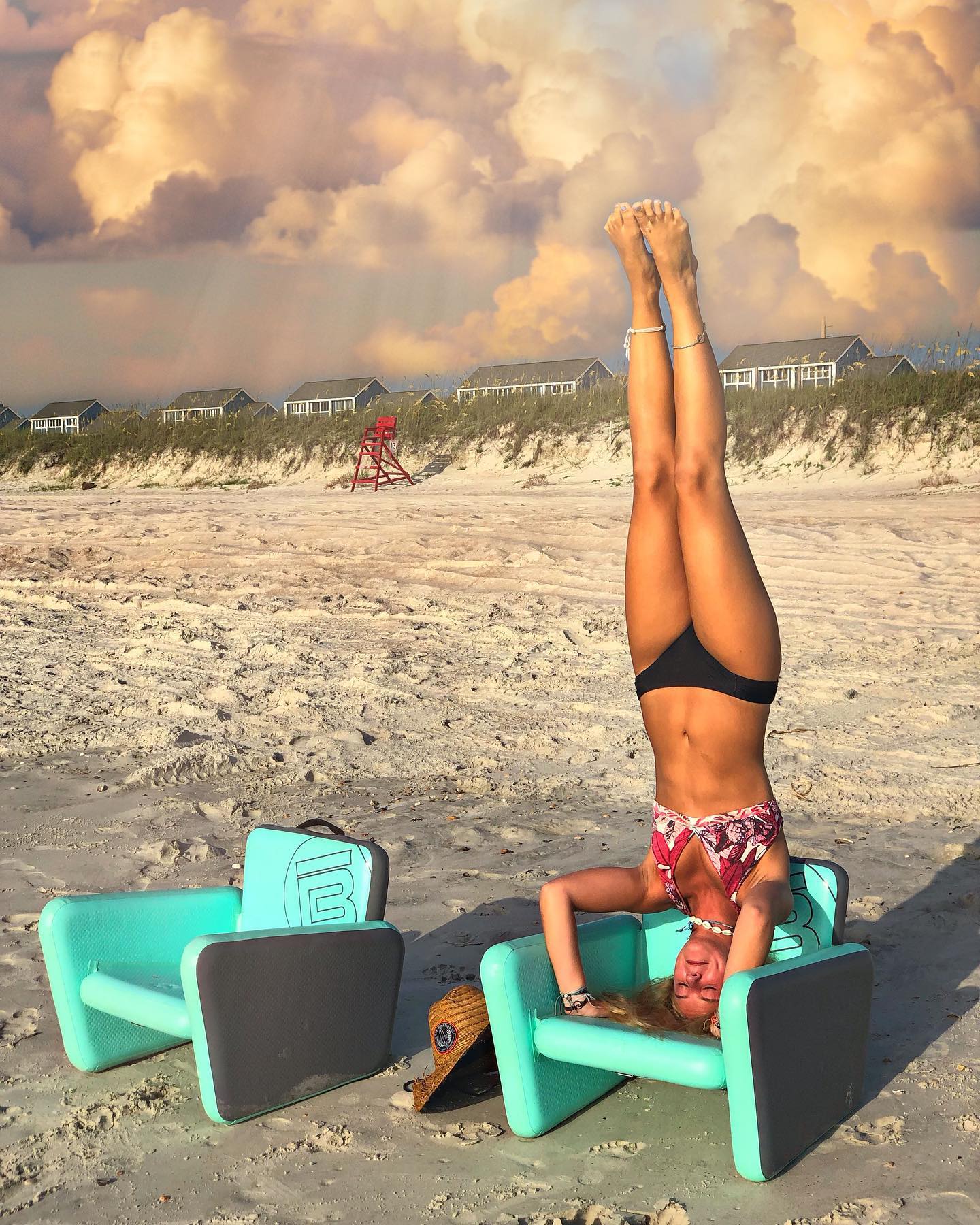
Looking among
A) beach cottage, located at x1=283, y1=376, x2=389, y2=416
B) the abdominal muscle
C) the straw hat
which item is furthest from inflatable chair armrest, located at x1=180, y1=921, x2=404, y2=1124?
beach cottage, located at x1=283, y1=376, x2=389, y2=416

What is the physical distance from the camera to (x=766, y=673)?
3447mm

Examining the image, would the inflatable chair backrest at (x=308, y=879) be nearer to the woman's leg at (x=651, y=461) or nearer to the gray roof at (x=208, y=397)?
the woman's leg at (x=651, y=461)

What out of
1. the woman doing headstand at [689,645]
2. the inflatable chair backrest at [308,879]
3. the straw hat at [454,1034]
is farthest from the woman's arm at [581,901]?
the inflatable chair backrest at [308,879]

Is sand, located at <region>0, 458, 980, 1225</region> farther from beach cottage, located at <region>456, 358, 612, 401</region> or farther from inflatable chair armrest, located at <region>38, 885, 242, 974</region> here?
beach cottage, located at <region>456, 358, 612, 401</region>

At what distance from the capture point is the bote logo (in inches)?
130

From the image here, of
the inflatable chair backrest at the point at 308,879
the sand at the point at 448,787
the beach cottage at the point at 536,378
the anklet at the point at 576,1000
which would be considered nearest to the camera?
the sand at the point at 448,787

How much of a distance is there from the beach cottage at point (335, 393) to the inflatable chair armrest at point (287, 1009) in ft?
197

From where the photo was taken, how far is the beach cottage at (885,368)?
768 inches

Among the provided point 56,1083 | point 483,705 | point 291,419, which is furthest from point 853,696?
point 291,419

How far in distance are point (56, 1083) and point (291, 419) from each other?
24522 mm

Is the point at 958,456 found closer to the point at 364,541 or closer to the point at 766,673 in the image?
the point at 364,541

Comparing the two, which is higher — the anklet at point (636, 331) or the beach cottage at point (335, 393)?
the beach cottage at point (335, 393)

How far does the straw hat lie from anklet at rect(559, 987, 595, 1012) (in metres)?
0.22

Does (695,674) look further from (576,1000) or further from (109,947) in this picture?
(109,947)
